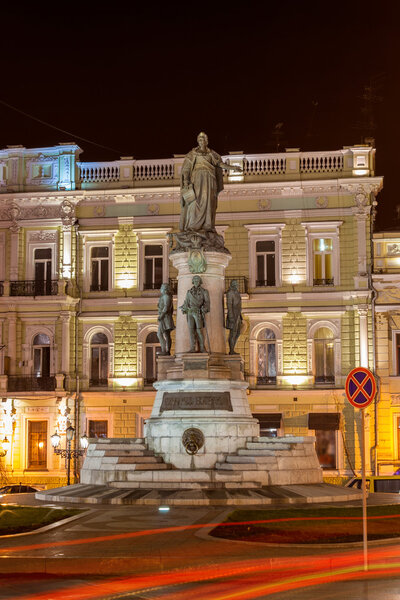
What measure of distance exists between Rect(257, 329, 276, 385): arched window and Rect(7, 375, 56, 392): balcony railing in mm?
9354

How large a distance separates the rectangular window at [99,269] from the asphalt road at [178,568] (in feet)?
103

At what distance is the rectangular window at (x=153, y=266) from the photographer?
48531mm

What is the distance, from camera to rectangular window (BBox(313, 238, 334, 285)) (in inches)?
1866

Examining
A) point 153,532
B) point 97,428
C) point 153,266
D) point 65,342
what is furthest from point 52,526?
point 153,266

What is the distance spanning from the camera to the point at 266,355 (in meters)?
47.4

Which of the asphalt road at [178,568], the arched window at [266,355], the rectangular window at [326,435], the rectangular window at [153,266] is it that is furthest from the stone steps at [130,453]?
the rectangular window at [153,266]

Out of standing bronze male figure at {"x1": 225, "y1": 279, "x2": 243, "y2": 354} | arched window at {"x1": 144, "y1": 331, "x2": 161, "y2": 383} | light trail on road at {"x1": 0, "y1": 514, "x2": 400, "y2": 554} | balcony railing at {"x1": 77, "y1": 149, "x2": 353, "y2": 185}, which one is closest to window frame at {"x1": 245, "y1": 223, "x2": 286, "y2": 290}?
balcony railing at {"x1": 77, "y1": 149, "x2": 353, "y2": 185}

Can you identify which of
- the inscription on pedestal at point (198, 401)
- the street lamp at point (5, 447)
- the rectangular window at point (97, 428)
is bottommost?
the street lamp at point (5, 447)

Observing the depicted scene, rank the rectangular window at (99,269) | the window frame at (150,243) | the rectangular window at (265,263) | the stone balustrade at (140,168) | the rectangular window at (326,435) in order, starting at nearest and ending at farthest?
the rectangular window at (326,435), the stone balustrade at (140,168), the rectangular window at (265,263), the window frame at (150,243), the rectangular window at (99,269)

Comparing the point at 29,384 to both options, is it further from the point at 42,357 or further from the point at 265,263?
the point at 265,263

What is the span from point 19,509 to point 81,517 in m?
2.68

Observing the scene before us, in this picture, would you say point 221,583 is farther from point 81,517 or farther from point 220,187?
point 220,187

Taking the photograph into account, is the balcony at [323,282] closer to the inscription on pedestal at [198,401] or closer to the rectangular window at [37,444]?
the rectangular window at [37,444]

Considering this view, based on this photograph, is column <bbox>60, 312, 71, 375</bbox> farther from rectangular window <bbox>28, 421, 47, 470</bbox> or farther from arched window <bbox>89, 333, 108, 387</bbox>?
rectangular window <bbox>28, 421, 47, 470</bbox>
